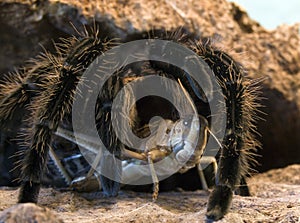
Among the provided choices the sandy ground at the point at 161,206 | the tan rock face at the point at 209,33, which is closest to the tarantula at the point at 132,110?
the sandy ground at the point at 161,206

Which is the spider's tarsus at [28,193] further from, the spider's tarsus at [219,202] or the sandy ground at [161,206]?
the spider's tarsus at [219,202]

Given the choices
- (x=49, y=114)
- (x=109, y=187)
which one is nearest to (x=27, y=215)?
(x=49, y=114)

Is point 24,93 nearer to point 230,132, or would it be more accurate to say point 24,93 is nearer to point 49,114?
point 49,114

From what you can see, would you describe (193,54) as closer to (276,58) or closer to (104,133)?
(104,133)

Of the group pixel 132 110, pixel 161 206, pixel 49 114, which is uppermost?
pixel 132 110

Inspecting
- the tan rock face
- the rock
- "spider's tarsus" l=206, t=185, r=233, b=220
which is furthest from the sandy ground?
the tan rock face

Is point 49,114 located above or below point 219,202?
above
